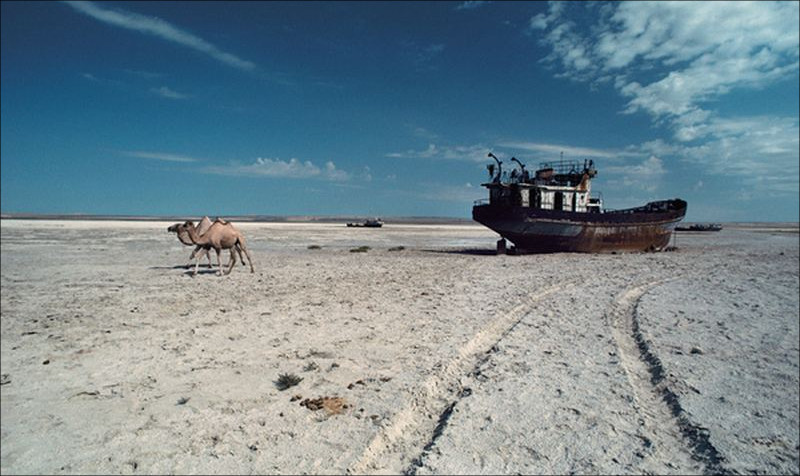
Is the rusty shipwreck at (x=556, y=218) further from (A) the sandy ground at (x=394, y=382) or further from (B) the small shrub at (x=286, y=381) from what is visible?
(B) the small shrub at (x=286, y=381)

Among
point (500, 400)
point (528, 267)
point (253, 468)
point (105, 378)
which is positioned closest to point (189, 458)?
point (253, 468)

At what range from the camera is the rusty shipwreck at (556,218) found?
2472 centimetres

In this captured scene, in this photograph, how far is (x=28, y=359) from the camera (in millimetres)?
6359

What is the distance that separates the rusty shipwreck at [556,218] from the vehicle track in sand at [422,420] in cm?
1818

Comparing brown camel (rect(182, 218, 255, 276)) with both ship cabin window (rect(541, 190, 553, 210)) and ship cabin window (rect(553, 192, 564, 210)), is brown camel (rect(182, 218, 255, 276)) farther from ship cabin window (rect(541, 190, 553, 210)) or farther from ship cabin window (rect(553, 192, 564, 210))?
ship cabin window (rect(553, 192, 564, 210))

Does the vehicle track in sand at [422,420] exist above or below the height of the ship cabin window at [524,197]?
below

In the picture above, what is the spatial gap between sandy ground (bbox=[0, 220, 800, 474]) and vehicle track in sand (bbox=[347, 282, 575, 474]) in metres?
0.02

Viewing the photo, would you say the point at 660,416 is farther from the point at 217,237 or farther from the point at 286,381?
the point at 217,237

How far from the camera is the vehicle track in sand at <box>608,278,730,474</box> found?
14.2 ft

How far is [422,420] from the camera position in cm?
487

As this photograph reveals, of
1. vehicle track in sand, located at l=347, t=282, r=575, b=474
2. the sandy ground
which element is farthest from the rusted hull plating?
vehicle track in sand, located at l=347, t=282, r=575, b=474

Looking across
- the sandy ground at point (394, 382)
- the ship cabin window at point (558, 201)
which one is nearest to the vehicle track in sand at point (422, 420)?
the sandy ground at point (394, 382)

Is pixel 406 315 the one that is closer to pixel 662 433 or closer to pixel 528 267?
pixel 662 433

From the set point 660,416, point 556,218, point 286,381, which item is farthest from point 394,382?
point 556,218
